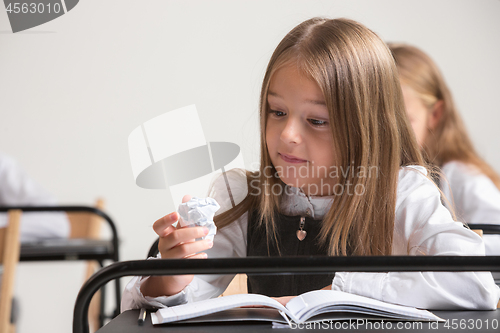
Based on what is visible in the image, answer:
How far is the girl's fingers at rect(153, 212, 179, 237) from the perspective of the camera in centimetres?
58

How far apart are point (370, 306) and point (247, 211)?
46cm

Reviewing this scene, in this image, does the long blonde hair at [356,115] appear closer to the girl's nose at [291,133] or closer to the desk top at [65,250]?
the girl's nose at [291,133]

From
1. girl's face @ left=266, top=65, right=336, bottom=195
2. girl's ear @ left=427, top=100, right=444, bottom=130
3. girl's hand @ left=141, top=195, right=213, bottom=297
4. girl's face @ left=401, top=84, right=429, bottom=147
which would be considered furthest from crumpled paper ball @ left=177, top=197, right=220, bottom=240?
girl's ear @ left=427, top=100, right=444, bottom=130

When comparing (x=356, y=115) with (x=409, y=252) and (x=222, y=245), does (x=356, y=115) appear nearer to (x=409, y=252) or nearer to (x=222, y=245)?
(x=409, y=252)

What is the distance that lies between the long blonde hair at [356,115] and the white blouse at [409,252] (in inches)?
1.3

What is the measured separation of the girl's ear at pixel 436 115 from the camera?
1.70 metres

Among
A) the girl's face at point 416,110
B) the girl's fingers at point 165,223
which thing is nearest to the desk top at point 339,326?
the girl's fingers at point 165,223

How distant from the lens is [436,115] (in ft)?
5.65

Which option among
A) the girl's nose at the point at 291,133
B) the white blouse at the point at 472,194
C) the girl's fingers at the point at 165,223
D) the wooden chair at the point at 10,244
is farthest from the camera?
the white blouse at the point at 472,194

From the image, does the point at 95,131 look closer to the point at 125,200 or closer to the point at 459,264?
the point at 125,200

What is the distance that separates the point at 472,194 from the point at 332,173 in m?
0.84

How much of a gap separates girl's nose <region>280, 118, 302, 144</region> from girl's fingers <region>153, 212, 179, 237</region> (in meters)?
0.25

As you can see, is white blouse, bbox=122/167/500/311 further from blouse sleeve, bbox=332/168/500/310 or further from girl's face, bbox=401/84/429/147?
girl's face, bbox=401/84/429/147

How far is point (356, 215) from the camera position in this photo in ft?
2.78
